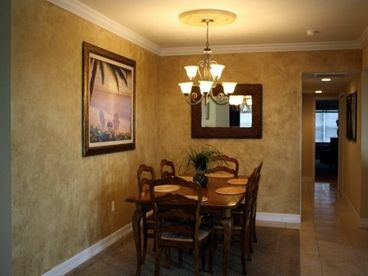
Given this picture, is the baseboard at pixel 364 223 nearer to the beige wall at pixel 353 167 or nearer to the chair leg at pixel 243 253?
the beige wall at pixel 353 167

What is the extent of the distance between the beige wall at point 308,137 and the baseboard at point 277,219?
484 centimetres

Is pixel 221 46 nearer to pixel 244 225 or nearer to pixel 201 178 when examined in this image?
pixel 201 178

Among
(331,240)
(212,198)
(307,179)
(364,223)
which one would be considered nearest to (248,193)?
(212,198)

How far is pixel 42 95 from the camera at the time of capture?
11.4 ft

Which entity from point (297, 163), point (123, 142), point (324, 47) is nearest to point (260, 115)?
point (297, 163)

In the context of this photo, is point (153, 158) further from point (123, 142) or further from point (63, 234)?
point (63, 234)

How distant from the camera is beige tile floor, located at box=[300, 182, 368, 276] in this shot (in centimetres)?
411

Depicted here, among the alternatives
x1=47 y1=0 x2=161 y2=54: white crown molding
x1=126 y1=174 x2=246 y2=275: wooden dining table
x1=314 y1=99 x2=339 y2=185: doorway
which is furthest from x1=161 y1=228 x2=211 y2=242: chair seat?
x1=314 y1=99 x2=339 y2=185: doorway

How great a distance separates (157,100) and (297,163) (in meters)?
2.30

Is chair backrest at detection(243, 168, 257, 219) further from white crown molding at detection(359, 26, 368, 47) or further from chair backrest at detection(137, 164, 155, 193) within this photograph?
white crown molding at detection(359, 26, 368, 47)

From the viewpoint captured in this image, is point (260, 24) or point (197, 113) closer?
point (260, 24)

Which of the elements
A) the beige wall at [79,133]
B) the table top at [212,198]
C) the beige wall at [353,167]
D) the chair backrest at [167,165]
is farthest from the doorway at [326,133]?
the table top at [212,198]

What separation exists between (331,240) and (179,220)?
2.45 metres

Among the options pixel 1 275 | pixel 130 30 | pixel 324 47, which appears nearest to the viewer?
pixel 1 275
